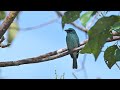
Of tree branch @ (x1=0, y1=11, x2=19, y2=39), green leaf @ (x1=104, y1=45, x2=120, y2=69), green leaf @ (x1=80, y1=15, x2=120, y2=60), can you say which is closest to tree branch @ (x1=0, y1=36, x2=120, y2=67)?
tree branch @ (x1=0, y1=11, x2=19, y2=39)

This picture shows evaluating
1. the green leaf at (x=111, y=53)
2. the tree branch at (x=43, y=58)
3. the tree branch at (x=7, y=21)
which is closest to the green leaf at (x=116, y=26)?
the green leaf at (x=111, y=53)

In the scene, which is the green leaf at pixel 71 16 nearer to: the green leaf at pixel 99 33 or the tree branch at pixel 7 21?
the green leaf at pixel 99 33

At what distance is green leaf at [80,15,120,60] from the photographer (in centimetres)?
63

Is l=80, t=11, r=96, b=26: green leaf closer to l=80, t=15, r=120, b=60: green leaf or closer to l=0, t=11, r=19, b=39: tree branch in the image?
l=80, t=15, r=120, b=60: green leaf

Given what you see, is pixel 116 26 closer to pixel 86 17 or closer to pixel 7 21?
pixel 86 17

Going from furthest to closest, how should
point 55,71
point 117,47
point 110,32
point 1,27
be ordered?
point 1,27 → point 55,71 → point 117,47 → point 110,32

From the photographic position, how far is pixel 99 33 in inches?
24.9

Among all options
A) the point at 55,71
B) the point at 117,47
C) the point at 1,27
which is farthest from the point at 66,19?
the point at 1,27

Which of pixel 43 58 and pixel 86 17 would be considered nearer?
pixel 86 17

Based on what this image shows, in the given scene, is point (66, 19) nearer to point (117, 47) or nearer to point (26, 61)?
point (117, 47)

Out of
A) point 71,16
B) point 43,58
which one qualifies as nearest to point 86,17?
point 71,16

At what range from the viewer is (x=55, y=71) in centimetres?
118

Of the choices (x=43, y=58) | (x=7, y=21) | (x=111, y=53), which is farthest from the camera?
(x=7, y=21)
